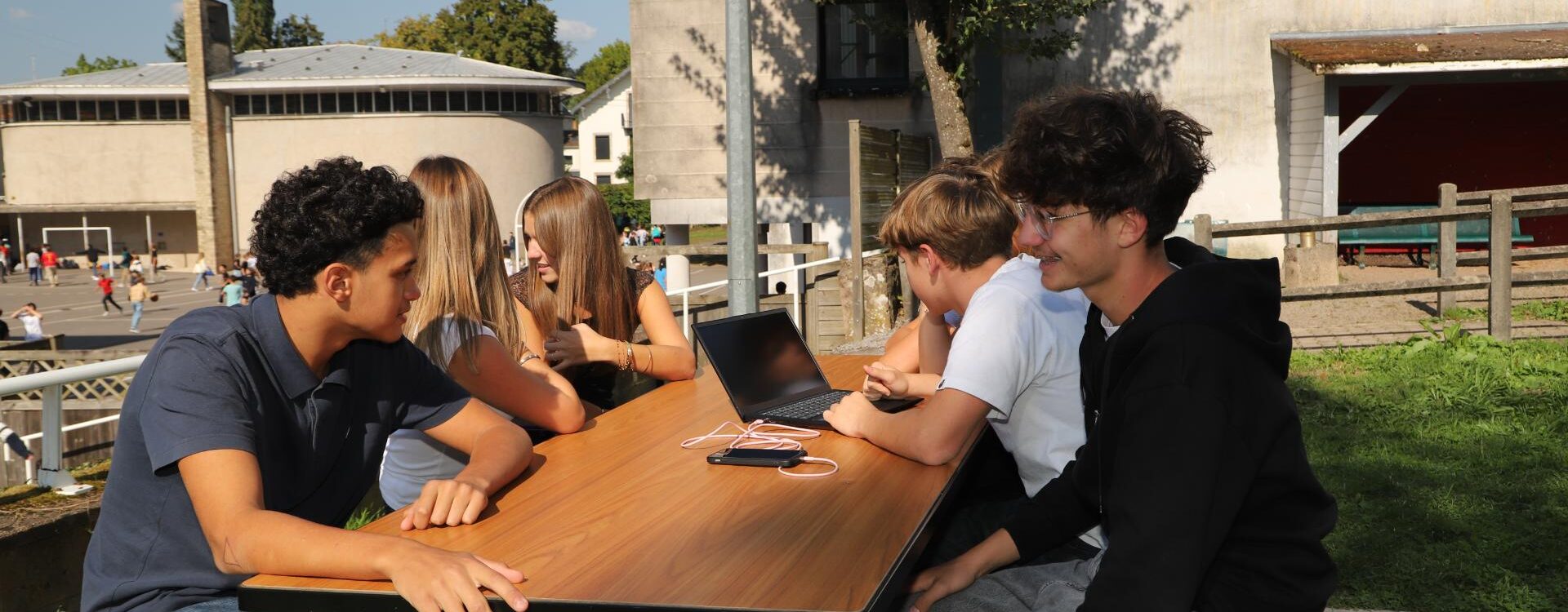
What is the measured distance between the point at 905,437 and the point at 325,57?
5351cm

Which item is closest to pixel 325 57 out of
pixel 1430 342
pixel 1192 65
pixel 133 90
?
pixel 133 90

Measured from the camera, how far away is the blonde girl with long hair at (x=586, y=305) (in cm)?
445

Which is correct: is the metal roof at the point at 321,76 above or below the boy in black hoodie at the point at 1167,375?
above

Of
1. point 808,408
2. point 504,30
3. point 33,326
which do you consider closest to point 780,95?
point 808,408

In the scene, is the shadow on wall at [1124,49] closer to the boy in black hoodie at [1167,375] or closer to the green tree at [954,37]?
the green tree at [954,37]

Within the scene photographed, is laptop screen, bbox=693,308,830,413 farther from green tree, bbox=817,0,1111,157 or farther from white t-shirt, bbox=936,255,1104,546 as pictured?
green tree, bbox=817,0,1111,157

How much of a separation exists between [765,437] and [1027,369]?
0.70m

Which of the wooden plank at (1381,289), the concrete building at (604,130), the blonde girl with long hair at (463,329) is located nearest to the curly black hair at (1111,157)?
the blonde girl with long hair at (463,329)

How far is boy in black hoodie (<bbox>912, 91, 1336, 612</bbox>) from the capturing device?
1.92 metres

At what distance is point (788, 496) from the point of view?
2.68 metres

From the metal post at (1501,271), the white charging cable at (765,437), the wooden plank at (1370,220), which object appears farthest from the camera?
the wooden plank at (1370,220)

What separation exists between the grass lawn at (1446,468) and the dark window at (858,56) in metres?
9.55

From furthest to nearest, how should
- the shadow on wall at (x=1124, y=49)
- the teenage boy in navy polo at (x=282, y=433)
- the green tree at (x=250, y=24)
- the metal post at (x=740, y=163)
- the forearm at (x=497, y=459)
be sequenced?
the green tree at (x=250, y=24)
the shadow on wall at (x=1124, y=49)
the metal post at (x=740, y=163)
the forearm at (x=497, y=459)
the teenage boy in navy polo at (x=282, y=433)

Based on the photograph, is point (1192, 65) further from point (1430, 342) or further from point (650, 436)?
point (650, 436)
